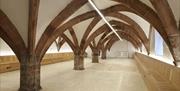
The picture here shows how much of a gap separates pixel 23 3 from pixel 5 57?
734 centimetres

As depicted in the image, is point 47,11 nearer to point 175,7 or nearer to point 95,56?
point 175,7

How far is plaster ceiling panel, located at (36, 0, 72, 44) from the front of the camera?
22.5ft

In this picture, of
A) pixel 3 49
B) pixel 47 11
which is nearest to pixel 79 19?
pixel 47 11

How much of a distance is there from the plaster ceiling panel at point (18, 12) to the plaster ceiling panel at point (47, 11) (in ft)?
1.50

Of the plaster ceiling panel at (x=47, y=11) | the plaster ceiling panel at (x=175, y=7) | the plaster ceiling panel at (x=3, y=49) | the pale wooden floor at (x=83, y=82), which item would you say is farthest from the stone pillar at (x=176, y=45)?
the plaster ceiling panel at (x=3, y=49)

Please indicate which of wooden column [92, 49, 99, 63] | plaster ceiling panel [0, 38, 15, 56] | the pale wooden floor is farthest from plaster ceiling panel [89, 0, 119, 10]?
wooden column [92, 49, 99, 63]

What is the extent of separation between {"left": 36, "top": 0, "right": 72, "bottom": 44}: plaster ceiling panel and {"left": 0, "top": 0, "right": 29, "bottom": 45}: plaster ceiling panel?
0.46 m

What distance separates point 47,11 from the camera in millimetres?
7094

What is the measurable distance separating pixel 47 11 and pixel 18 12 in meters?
0.94

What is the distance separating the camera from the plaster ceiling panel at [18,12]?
20.3 ft

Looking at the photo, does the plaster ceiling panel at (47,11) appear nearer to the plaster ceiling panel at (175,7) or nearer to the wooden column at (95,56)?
the plaster ceiling panel at (175,7)

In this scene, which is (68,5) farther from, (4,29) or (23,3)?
(4,29)

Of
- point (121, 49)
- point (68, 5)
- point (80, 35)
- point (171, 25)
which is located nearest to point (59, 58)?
point (80, 35)

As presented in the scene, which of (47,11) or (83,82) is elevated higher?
(47,11)
